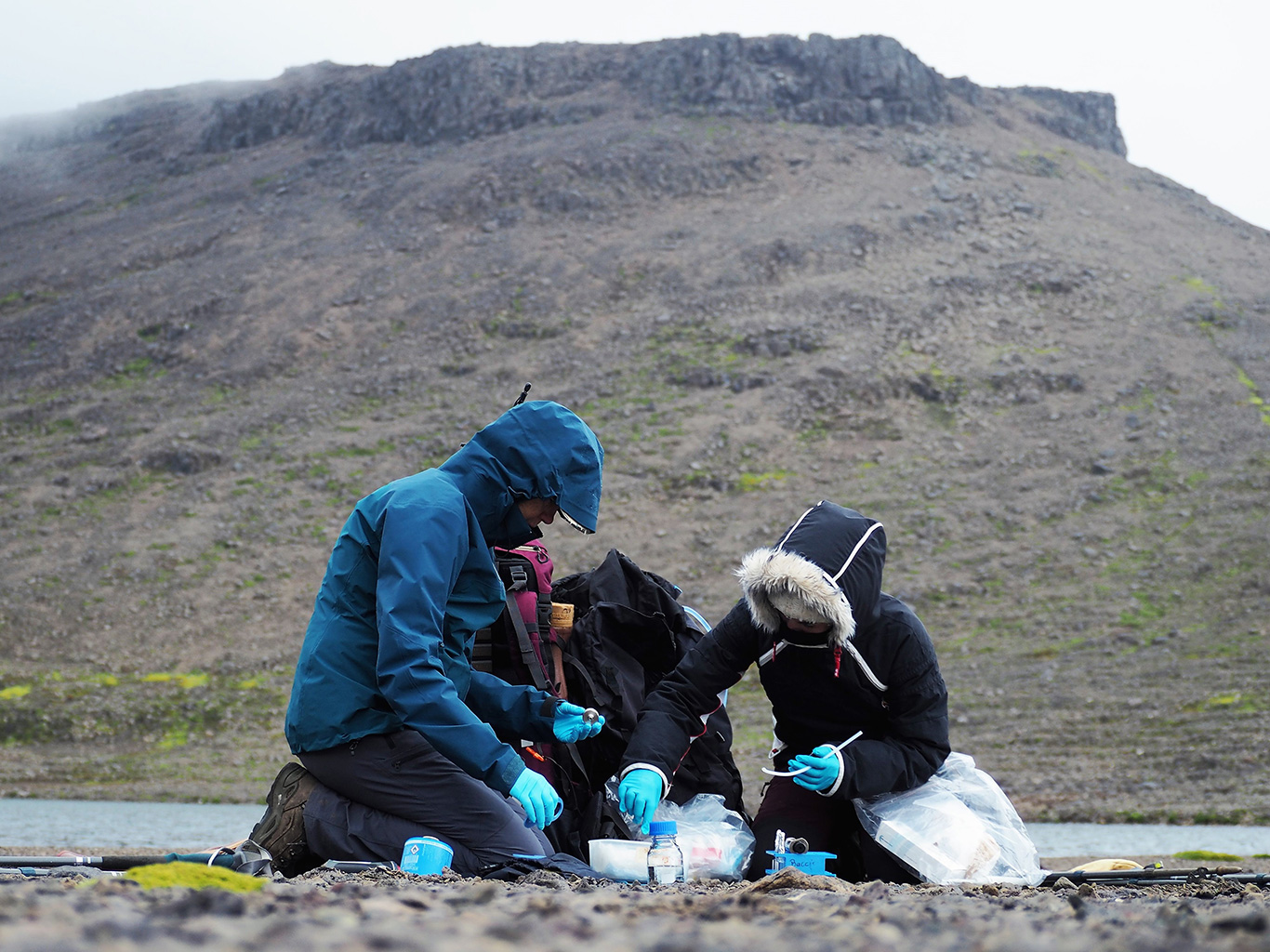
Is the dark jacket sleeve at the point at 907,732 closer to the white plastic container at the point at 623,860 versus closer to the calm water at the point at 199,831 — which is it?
the white plastic container at the point at 623,860

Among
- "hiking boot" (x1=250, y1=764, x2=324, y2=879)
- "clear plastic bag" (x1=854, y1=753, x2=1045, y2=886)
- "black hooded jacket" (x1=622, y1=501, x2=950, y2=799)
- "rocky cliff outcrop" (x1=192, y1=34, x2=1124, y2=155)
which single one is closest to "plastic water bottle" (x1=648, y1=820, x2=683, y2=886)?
"black hooded jacket" (x1=622, y1=501, x2=950, y2=799)

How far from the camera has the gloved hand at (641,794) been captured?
446 centimetres

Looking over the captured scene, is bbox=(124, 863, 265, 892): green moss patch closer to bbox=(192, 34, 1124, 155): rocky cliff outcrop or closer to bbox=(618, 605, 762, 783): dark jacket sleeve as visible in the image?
bbox=(618, 605, 762, 783): dark jacket sleeve

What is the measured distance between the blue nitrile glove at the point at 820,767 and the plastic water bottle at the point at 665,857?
0.64 meters

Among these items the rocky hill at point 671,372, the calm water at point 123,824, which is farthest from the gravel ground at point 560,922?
the rocky hill at point 671,372

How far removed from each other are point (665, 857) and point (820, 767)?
0.81 meters

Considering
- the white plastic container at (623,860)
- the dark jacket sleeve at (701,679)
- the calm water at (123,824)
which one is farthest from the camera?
the calm water at (123,824)

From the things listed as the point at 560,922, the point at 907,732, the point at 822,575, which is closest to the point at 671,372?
the point at 907,732

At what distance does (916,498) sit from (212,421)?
25.8m

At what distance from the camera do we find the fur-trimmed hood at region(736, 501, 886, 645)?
14.4ft

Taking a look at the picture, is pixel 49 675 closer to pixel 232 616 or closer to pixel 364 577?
pixel 232 616

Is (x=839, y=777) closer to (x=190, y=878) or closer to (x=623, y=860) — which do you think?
(x=623, y=860)

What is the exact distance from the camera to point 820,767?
460 cm

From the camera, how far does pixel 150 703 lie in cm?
2680
